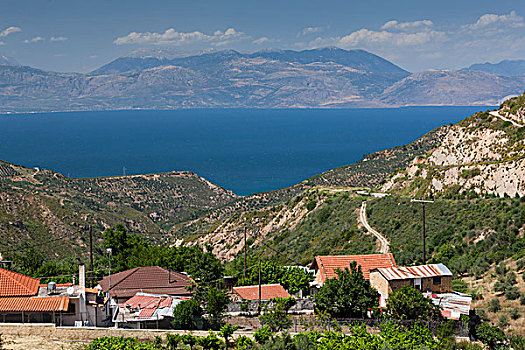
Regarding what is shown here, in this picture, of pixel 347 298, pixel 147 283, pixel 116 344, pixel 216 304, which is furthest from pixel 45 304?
pixel 347 298

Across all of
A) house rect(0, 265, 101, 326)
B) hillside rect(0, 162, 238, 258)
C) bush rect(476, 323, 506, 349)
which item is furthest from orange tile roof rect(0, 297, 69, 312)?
hillside rect(0, 162, 238, 258)

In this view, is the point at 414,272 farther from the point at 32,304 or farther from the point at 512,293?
the point at 32,304

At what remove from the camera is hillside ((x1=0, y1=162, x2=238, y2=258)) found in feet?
258

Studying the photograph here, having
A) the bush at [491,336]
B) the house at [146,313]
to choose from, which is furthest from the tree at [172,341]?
the bush at [491,336]

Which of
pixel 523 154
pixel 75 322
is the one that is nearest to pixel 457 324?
pixel 75 322

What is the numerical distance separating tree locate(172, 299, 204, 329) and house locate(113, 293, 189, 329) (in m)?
0.58

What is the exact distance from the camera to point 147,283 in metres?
40.4

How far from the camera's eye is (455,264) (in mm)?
37719

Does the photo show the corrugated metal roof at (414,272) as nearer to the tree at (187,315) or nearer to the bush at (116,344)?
the tree at (187,315)

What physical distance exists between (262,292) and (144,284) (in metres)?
8.82

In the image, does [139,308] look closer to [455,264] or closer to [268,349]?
[268,349]

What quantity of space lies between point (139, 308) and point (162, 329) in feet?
10.7

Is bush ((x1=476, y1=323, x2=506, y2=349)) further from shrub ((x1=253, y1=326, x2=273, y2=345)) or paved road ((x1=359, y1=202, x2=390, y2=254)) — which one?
paved road ((x1=359, y1=202, x2=390, y2=254))

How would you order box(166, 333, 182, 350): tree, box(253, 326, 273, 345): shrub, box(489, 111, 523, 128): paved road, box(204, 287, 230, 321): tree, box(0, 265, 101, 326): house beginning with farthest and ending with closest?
box(489, 111, 523, 128): paved road, box(204, 287, 230, 321): tree, box(0, 265, 101, 326): house, box(253, 326, 273, 345): shrub, box(166, 333, 182, 350): tree
